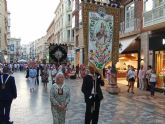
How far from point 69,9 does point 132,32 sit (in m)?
41.6

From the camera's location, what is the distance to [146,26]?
22969 mm

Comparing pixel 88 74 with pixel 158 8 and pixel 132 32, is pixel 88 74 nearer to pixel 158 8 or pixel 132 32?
pixel 158 8

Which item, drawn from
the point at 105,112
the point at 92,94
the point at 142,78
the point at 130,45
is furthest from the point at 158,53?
the point at 92,94

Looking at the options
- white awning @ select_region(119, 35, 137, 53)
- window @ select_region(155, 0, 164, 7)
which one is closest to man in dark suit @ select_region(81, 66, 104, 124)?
window @ select_region(155, 0, 164, 7)

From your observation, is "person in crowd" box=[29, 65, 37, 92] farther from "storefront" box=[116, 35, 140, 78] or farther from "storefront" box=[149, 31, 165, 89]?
"storefront" box=[116, 35, 140, 78]

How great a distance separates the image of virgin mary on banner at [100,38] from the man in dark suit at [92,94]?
5091 millimetres

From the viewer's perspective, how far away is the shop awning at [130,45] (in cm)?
2619

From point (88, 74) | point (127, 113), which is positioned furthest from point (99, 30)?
point (88, 74)

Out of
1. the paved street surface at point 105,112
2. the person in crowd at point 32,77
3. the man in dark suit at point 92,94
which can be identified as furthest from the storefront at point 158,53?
the man in dark suit at point 92,94

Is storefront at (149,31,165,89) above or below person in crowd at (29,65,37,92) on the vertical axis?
above

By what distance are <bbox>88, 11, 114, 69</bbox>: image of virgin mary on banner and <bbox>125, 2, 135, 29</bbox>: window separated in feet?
35.1

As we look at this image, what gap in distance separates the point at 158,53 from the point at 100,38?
7.70 metres

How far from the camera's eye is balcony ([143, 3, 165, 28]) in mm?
20891

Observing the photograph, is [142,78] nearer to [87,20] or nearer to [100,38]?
[100,38]
